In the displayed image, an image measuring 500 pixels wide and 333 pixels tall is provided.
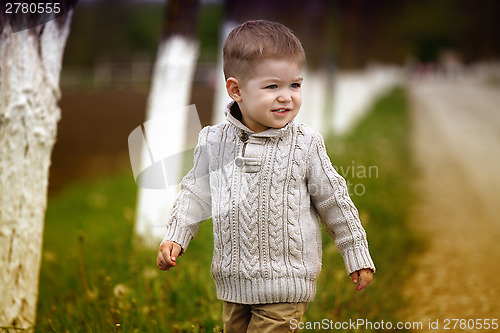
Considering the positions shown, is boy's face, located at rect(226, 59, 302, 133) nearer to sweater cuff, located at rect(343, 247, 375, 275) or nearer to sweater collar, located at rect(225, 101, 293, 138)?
sweater collar, located at rect(225, 101, 293, 138)

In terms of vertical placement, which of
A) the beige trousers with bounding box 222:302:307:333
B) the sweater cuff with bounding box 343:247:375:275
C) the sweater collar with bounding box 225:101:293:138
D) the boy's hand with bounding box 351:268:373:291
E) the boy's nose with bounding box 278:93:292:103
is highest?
the boy's nose with bounding box 278:93:292:103

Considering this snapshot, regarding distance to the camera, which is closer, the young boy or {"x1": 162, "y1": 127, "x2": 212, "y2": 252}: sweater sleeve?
the young boy

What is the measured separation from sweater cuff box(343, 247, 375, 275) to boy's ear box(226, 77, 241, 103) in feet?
2.29

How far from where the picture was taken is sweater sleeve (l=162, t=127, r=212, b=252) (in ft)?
7.63

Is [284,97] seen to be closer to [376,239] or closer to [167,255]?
[167,255]

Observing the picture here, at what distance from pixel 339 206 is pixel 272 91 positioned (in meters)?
0.49

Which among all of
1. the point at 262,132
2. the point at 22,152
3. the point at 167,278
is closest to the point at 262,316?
the point at 262,132

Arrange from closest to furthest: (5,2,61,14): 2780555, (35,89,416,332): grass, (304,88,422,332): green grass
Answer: (5,2,61,14): 2780555, (35,89,416,332): grass, (304,88,422,332): green grass

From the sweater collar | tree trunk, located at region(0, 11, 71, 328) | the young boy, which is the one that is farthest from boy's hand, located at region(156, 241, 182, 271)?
tree trunk, located at region(0, 11, 71, 328)

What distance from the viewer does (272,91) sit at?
7.11 feet

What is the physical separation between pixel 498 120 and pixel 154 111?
1419cm

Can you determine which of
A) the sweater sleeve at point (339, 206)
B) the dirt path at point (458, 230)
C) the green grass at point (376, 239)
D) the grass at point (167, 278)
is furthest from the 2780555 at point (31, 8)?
the dirt path at point (458, 230)

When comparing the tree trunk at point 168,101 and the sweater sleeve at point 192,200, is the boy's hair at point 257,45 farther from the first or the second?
the tree trunk at point 168,101

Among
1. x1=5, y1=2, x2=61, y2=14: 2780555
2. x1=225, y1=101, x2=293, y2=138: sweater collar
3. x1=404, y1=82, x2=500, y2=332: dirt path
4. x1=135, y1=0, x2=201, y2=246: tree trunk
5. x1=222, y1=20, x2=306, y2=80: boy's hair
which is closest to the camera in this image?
x1=222, y1=20, x2=306, y2=80: boy's hair
